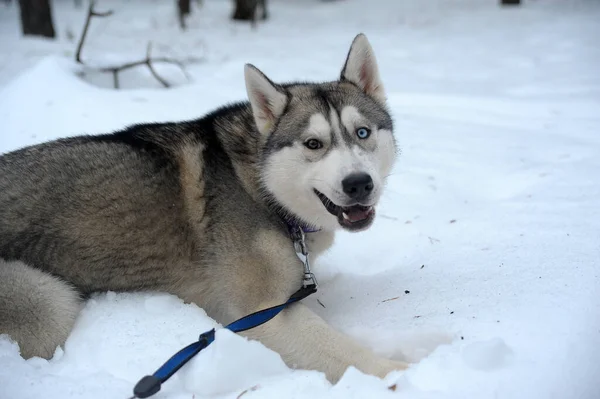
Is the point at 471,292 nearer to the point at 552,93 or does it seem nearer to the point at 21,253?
the point at 21,253

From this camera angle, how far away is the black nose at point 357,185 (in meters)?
2.64

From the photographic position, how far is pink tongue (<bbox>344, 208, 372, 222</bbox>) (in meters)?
2.86

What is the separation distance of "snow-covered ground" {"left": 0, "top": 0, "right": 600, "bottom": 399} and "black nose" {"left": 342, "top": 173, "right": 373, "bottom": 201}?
0.78 m

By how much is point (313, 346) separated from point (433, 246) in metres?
1.42

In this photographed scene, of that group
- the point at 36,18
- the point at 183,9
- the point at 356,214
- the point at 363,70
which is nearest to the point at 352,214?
the point at 356,214

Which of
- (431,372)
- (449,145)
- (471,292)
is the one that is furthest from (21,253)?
(449,145)

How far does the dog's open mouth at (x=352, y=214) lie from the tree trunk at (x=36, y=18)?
397 inches

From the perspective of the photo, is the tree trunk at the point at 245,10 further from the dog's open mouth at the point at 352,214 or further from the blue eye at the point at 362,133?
the dog's open mouth at the point at 352,214

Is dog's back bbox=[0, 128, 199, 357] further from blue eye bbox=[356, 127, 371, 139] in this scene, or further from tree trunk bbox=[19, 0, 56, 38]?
tree trunk bbox=[19, 0, 56, 38]

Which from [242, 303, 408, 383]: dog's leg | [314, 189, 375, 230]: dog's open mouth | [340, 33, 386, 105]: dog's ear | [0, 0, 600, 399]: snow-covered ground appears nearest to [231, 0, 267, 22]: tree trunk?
[0, 0, 600, 399]: snow-covered ground

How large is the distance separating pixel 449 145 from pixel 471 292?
3.07 metres

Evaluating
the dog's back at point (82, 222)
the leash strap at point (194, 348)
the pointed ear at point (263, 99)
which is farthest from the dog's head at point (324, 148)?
the dog's back at point (82, 222)

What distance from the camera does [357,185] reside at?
2646 mm

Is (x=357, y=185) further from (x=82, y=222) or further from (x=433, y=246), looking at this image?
(x=82, y=222)
